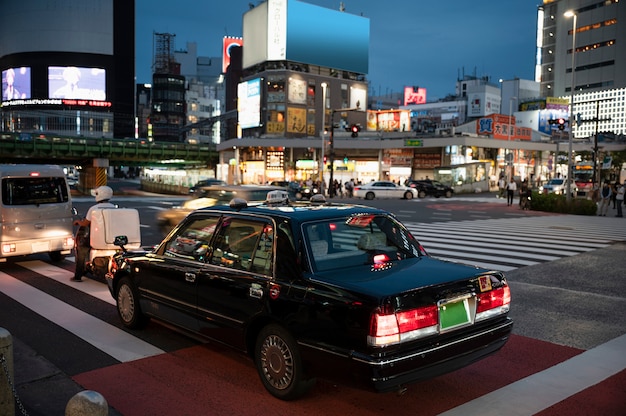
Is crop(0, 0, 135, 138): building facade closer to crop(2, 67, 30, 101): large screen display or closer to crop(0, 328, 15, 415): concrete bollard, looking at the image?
crop(2, 67, 30, 101): large screen display

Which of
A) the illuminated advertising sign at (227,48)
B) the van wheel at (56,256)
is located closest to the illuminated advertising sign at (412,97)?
the illuminated advertising sign at (227,48)

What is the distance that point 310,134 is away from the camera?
252 ft

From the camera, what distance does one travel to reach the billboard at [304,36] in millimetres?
77875

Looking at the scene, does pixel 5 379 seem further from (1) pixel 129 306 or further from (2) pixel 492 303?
(2) pixel 492 303

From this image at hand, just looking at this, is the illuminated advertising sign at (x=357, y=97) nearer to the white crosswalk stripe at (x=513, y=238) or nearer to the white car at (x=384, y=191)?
the white car at (x=384, y=191)

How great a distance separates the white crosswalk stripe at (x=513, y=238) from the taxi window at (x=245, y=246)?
294 inches

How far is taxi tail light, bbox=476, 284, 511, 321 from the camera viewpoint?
450 cm

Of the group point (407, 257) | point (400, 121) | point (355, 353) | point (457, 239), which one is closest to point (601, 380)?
point (407, 257)

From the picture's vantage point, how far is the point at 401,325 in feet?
12.9

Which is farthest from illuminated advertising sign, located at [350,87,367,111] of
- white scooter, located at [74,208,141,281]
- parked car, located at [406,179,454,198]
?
white scooter, located at [74,208,141,281]

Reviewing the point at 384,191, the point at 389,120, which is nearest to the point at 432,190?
the point at 384,191

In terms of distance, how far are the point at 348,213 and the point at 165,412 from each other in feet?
7.67

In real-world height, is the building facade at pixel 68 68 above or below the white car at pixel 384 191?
above

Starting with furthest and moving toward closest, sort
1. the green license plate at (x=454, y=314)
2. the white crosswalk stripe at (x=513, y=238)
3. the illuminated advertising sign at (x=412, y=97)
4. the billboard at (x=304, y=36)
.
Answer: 1. the illuminated advertising sign at (x=412, y=97)
2. the billboard at (x=304, y=36)
3. the white crosswalk stripe at (x=513, y=238)
4. the green license plate at (x=454, y=314)
